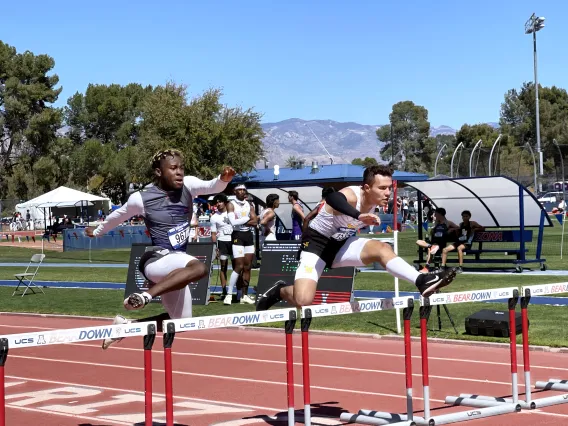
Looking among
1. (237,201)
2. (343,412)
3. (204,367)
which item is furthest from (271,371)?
(237,201)

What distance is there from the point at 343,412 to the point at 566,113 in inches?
4076

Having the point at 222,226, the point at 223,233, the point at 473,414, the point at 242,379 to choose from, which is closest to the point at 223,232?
the point at 223,233

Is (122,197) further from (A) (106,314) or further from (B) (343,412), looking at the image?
(B) (343,412)

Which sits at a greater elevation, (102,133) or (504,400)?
(102,133)

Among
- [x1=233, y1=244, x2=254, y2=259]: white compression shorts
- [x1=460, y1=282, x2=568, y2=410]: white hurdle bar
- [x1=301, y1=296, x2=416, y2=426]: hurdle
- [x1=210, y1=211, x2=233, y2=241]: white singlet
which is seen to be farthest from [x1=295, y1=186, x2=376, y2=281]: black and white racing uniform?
[x1=210, y1=211, x2=233, y2=241]: white singlet

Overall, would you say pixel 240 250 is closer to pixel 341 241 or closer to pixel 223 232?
pixel 223 232

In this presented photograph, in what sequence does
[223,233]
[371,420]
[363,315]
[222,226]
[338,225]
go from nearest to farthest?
[371,420] < [338,225] < [363,315] < [222,226] < [223,233]

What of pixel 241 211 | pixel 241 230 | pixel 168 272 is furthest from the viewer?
pixel 241 211

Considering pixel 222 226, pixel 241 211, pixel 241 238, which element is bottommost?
pixel 241 238

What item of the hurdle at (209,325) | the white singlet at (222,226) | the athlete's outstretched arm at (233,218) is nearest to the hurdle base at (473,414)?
the hurdle at (209,325)

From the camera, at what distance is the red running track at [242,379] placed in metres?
8.73

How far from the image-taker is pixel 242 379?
10617 mm

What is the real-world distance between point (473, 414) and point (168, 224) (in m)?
3.15

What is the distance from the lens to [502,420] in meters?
8.20
